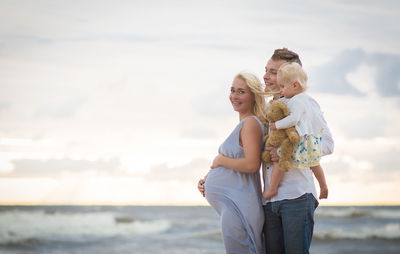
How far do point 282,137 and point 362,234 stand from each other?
16.2 metres

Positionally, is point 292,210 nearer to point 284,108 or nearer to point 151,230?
point 284,108

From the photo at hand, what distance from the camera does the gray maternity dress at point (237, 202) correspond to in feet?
11.5

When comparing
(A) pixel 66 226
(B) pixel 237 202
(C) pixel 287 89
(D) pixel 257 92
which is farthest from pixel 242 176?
(A) pixel 66 226

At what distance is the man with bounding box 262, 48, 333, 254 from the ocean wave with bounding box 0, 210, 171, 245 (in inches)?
581

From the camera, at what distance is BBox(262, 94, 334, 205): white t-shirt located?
10.6 ft

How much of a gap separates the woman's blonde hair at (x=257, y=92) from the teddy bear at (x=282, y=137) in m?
0.37

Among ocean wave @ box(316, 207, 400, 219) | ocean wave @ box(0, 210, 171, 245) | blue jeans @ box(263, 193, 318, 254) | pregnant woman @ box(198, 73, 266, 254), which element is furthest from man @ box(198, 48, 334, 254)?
ocean wave @ box(316, 207, 400, 219)

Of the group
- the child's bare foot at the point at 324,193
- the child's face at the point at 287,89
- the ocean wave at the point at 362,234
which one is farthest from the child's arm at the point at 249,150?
the ocean wave at the point at 362,234

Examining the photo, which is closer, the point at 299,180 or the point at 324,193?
the point at 299,180

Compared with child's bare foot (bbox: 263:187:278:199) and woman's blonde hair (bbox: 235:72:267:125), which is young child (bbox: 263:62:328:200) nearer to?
child's bare foot (bbox: 263:187:278:199)

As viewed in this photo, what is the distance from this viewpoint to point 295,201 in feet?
10.6

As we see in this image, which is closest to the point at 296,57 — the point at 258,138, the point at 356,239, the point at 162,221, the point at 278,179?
the point at 258,138

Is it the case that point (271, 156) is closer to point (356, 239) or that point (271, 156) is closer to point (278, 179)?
point (278, 179)

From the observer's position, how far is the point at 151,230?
19.0 metres
